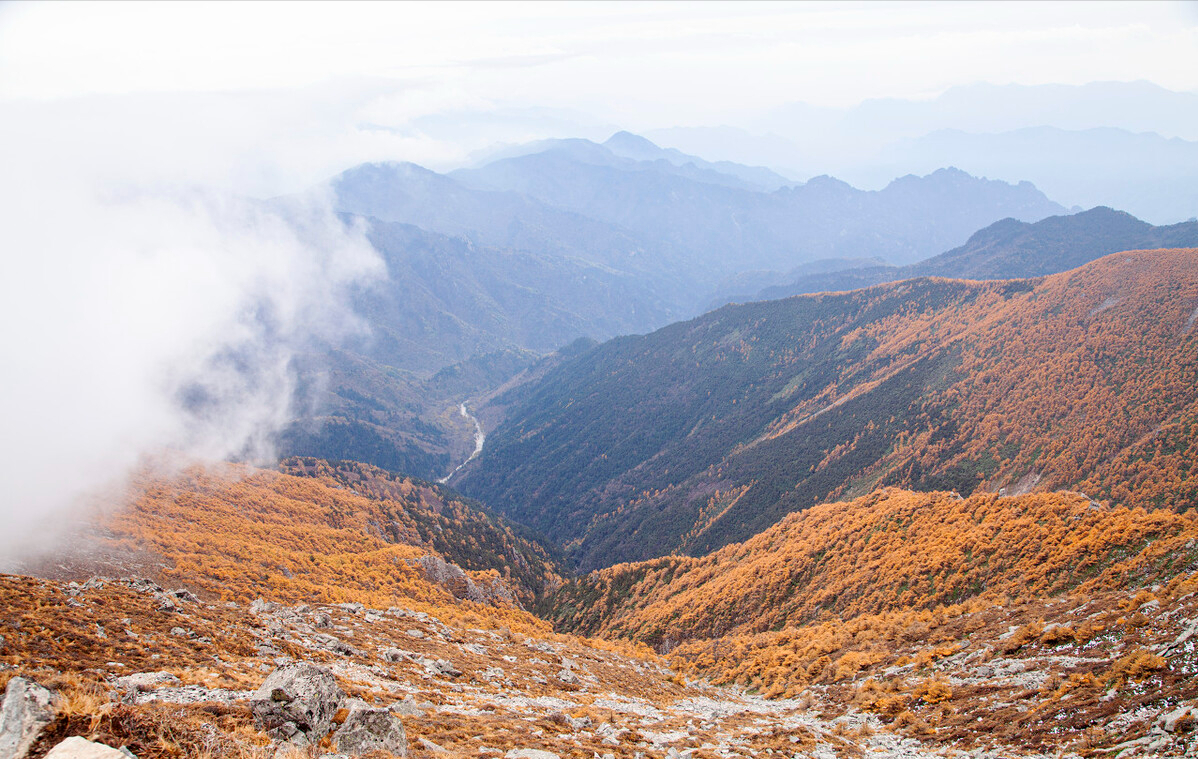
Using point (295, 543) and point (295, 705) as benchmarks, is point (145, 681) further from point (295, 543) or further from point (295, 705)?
point (295, 543)

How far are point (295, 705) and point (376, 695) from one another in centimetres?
1183

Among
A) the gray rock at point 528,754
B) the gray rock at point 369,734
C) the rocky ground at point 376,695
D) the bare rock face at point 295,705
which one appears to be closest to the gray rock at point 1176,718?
the rocky ground at point 376,695

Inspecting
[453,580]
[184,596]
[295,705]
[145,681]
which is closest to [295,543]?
[453,580]

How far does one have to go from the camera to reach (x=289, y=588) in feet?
191

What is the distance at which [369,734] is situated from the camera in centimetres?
1916

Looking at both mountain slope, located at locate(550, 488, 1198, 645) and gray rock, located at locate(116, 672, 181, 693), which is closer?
gray rock, located at locate(116, 672, 181, 693)

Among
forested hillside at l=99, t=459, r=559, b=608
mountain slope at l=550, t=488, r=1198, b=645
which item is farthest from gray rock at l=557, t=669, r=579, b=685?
mountain slope at l=550, t=488, r=1198, b=645

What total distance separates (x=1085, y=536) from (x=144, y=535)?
92.4 m

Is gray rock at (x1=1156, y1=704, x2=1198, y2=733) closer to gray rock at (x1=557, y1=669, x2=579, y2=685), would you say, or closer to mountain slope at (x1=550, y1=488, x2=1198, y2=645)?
mountain slope at (x1=550, y1=488, x2=1198, y2=645)

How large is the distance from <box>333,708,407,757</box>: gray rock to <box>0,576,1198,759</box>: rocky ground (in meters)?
0.05

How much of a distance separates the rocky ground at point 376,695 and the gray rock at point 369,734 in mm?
49

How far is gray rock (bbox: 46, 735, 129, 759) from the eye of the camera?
12.3 m

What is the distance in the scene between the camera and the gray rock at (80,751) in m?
12.3

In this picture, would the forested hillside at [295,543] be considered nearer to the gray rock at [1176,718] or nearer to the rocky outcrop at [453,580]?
the rocky outcrop at [453,580]
